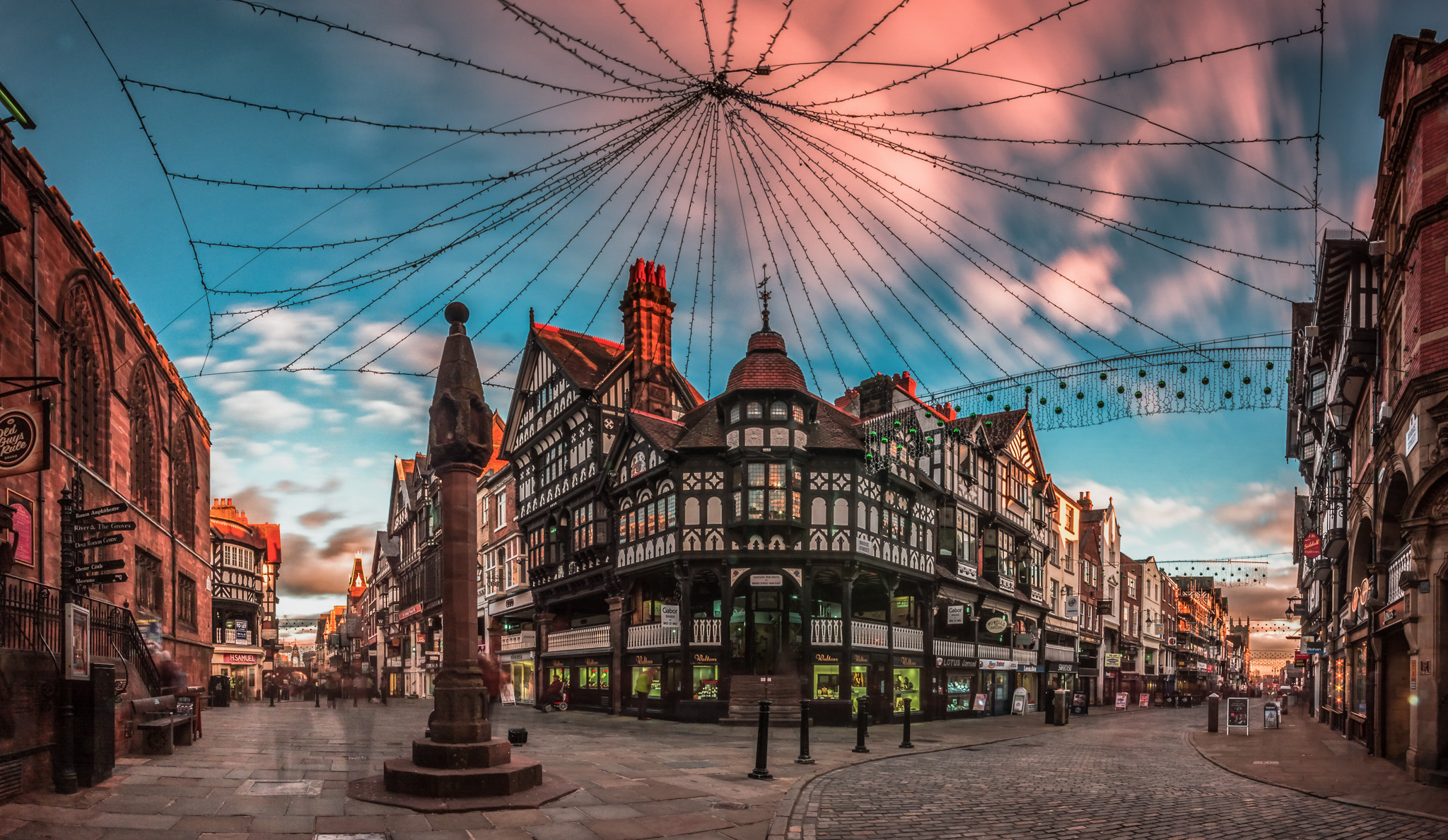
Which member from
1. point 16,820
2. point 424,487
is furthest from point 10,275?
point 424,487

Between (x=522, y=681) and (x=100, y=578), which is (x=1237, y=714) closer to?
(x=100, y=578)

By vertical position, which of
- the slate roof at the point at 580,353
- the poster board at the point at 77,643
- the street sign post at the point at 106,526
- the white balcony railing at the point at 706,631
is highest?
the slate roof at the point at 580,353

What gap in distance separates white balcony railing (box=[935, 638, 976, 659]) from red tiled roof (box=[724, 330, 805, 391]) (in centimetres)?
1171

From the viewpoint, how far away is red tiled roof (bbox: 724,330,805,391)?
103 ft

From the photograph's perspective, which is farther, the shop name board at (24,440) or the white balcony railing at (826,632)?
the white balcony railing at (826,632)

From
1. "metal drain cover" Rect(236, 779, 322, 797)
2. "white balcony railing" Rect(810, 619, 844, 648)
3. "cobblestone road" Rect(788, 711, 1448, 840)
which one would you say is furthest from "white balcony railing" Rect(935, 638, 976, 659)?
"metal drain cover" Rect(236, 779, 322, 797)

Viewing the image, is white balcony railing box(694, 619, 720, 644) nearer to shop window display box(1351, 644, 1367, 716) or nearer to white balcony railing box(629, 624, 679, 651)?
white balcony railing box(629, 624, 679, 651)

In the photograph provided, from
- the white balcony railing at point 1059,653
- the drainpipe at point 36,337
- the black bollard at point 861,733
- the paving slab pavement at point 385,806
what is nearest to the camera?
the paving slab pavement at point 385,806

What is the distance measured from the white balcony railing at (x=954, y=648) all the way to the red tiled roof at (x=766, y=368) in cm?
1171

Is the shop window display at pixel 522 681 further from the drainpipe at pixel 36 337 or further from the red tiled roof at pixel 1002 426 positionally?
the drainpipe at pixel 36 337

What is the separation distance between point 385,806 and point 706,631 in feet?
67.8

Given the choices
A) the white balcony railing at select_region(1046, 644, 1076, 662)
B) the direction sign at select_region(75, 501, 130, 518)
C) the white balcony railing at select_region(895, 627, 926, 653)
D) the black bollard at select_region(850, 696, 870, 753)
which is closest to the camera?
the direction sign at select_region(75, 501, 130, 518)

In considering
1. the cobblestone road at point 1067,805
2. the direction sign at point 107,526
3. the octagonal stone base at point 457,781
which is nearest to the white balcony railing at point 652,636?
the cobblestone road at point 1067,805

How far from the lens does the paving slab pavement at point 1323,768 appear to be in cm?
1313
